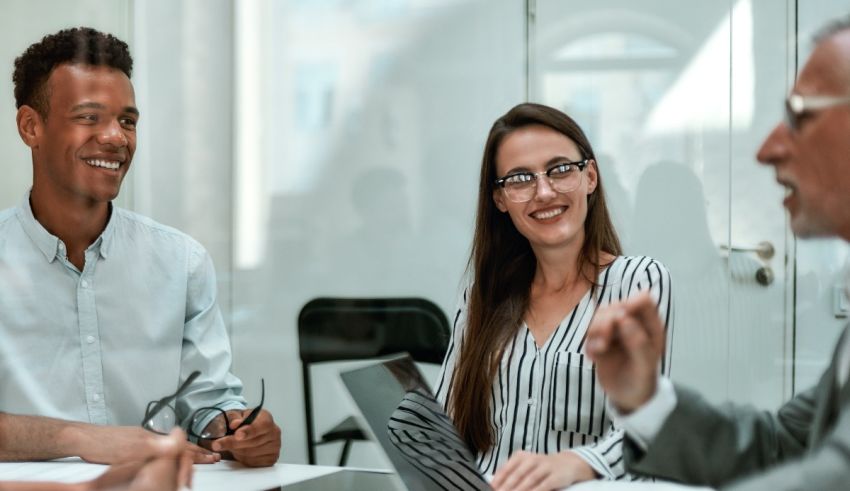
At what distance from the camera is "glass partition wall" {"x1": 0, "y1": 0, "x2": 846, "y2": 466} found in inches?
75.0

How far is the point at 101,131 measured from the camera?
3.93 ft

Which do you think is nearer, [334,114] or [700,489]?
[700,489]

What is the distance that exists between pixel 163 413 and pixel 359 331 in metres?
0.97

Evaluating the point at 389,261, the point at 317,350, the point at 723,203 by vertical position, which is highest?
the point at 723,203

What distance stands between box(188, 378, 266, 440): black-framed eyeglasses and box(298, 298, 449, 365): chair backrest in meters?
0.69

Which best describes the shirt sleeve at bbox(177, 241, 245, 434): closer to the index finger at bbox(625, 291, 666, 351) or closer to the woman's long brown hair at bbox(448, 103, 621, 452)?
the woman's long brown hair at bbox(448, 103, 621, 452)

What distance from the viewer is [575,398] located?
1.26 metres

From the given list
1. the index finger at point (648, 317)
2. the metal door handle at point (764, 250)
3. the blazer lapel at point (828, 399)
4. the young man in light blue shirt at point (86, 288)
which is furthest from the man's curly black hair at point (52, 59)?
the metal door handle at point (764, 250)

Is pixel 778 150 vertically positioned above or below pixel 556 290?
above

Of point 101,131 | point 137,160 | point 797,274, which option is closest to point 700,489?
point 101,131

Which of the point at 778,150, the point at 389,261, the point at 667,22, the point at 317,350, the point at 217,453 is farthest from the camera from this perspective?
the point at 389,261

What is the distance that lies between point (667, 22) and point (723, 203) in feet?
1.46

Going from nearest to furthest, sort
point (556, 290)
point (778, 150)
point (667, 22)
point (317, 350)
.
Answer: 1. point (778, 150)
2. point (556, 290)
3. point (667, 22)
4. point (317, 350)

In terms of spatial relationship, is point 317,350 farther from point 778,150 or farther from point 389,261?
point 778,150
